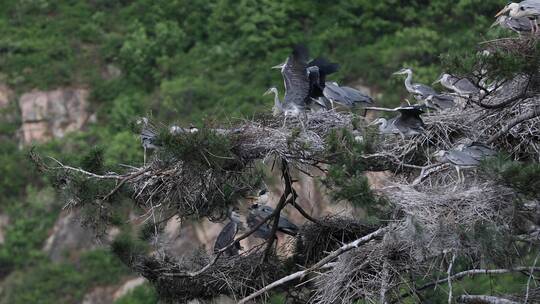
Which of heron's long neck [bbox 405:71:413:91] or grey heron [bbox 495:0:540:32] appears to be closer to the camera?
grey heron [bbox 495:0:540:32]

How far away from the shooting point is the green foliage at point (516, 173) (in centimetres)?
780

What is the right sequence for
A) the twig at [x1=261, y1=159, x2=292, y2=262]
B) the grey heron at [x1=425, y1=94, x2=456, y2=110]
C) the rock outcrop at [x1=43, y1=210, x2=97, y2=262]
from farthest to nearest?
the rock outcrop at [x1=43, y1=210, x2=97, y2=262], the grey heron at [x1=425, y1=94, x2=456, y2=110], the twig at [x1=261, y1=159, x2=292, y2=262]

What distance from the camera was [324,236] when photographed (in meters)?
10.2

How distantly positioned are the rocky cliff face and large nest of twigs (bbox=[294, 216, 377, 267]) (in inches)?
387

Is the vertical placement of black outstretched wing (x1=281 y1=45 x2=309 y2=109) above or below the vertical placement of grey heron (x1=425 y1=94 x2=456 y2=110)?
above

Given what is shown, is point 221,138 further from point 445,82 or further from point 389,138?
point 445,82

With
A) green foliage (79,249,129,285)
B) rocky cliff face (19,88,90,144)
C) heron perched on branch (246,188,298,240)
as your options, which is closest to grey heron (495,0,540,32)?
heron perched on branch (246,188,298,240)

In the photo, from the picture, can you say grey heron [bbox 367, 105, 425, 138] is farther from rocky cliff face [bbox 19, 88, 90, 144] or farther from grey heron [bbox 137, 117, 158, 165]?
rocky cliff face [bbox 19, 88, 90, 144]

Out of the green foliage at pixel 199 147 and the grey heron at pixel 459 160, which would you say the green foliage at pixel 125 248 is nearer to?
the green foliage at pixel 199 147

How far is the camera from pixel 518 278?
49.4 feet

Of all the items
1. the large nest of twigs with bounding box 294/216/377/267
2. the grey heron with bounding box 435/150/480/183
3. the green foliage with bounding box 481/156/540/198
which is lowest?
the large nest of twigs with bounding box 294/216/377/267

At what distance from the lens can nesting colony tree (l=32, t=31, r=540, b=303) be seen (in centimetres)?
832

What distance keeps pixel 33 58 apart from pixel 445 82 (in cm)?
1126

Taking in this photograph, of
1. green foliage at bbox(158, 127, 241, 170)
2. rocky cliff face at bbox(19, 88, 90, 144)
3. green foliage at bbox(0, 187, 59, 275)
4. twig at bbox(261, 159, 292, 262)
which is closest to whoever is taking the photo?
green foliage at bbox(158, 127, 241, 170)
